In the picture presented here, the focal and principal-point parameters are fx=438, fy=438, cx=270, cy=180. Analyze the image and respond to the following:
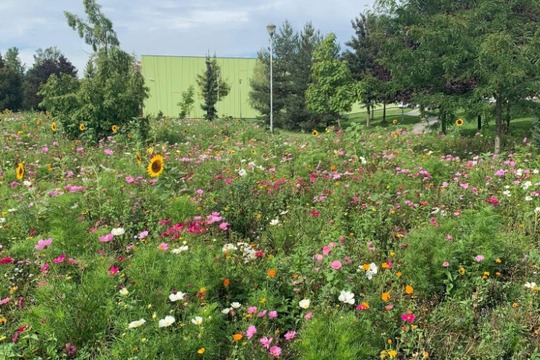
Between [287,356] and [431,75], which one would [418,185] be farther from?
[431,75]

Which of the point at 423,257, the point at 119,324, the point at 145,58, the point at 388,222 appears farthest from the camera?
the point at 145,58

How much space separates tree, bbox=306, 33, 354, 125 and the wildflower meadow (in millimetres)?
21259

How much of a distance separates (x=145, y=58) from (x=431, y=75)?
138 ft

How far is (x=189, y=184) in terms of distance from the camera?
15.6 ft

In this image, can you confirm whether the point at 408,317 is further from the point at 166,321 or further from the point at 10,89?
the point at 10,89

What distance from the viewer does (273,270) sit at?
256 cm

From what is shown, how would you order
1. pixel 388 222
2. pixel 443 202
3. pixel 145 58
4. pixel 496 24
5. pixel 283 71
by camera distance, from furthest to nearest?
1. pixel 145 58
2. pixel 283 71
3. pixel 496 24
4. pixel 443 202
5. pixel 388 222

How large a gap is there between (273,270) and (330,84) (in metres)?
24.4

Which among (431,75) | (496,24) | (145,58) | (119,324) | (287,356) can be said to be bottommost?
(287,356)

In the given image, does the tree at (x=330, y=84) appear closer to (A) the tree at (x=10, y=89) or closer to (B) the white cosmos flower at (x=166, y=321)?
(B) the white cosmos flower at (x=166, y=321)

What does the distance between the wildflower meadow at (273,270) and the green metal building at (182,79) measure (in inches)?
1657

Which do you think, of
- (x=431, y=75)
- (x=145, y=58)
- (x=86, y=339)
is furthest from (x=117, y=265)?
(x=145, y=58)

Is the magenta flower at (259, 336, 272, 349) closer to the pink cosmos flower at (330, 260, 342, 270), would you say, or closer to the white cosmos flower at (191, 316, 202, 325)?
the white cosmos flower at (191, 316, 202, 325)

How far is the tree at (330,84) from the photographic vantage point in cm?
2544
